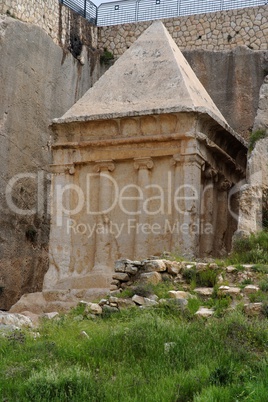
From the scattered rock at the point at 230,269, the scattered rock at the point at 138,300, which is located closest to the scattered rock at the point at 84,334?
the scattered rock at the point at 138,300

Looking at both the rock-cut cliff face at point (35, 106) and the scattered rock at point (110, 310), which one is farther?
the rock-cut cliff face at point (35, 106)

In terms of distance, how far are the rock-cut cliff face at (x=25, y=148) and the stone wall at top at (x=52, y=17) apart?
0.28 m

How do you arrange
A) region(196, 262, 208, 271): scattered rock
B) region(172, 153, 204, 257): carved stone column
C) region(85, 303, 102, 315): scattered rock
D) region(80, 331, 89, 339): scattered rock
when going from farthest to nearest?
region(172, 153, 204, 257): carved stone column, region(196, 262, 208, 271): scattered rock, region(85, 303, 102, 315): scattered rock, region(80, 331, 89, 339): scattered rock

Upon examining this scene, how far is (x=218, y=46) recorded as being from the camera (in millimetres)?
19781

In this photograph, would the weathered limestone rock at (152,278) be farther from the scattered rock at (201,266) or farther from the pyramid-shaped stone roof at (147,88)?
the pyramid-shaped stone roof at (147,88)

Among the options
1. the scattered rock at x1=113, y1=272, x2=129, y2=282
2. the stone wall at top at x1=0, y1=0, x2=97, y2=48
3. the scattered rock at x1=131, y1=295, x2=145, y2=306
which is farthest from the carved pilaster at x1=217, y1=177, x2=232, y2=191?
the scattered rock at x1=131, y1=295, x2=145, y2=306

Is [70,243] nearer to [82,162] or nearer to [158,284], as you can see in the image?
[82,162]

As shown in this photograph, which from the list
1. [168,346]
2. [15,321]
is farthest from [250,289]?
[15,321]

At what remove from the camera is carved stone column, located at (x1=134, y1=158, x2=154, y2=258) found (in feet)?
47.3

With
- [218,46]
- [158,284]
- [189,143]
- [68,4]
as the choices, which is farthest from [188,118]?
[68,4]

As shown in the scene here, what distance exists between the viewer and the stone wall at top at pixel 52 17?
18.4 metres

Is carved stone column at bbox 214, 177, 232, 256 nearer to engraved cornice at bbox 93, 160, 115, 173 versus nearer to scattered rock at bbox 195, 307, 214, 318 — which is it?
engraved cornice at bbox 93, 160, 115, 173

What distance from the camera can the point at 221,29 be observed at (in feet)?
65.0

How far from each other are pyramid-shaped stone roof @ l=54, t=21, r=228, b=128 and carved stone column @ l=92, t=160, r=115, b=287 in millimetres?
835
